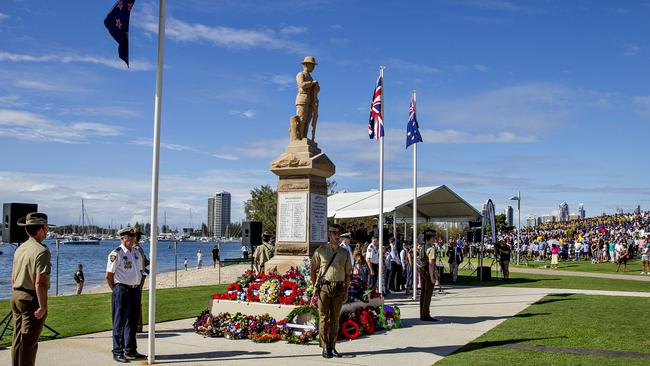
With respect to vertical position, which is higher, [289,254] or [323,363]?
[289,254]

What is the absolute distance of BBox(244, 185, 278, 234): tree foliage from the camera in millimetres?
55594

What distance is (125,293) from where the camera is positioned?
8672 mm

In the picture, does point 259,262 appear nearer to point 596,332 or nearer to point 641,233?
point 596,332

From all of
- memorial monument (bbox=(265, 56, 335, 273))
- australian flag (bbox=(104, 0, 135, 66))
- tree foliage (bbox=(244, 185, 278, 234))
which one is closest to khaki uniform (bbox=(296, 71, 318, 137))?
memorial monument (bbox=(265, 56, 335, 273))

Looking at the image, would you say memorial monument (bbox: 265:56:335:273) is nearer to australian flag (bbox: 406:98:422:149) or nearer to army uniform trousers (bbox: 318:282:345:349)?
army uniform trousers (bbox: 318:282:345:349)

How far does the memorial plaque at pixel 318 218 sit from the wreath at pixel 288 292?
1219mm

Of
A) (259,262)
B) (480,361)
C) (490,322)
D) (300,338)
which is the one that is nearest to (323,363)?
(300,338)

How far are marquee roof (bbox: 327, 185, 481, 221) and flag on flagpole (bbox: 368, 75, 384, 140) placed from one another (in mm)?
6395

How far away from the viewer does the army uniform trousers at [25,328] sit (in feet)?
21.7

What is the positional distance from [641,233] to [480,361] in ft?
134

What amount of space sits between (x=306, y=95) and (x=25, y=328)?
720 cm

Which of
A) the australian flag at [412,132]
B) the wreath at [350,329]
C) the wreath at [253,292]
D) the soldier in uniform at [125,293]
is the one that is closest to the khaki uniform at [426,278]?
the wreath at [350,329]

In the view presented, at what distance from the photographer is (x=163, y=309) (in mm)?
14703

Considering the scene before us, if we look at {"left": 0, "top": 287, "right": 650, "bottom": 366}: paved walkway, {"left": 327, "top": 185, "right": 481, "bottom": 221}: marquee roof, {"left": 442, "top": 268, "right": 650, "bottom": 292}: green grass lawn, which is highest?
{"left": 327, "top": 185, "right": 481, "bottom": 221}: marquee roof
